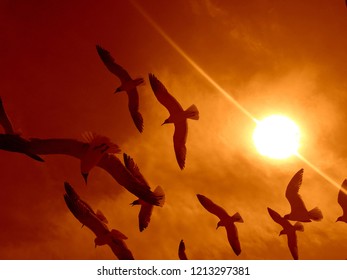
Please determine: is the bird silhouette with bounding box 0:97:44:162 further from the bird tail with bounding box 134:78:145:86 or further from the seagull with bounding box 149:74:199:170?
the seagull with bounding box 149:74:199:170

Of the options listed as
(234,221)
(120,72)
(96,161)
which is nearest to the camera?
(96,161)

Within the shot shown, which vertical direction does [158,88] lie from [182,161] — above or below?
above

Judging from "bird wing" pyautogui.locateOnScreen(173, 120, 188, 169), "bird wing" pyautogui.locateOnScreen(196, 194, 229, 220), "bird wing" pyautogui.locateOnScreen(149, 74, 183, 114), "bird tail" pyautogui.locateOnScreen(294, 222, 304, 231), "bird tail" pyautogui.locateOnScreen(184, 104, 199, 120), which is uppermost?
"bird wing" pyautogui.locateOnScreen(149, 74, 183, 114)

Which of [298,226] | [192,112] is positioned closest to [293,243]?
[298,226]

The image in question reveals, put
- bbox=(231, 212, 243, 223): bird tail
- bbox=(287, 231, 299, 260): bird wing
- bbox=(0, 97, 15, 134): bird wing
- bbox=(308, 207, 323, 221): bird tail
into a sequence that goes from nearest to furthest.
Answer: bbox=(0, 97, 15, 134): bird wing, bbox=(308, 207, 323, 221): bird tail, bbox=(287, 231, 299, 260): bird wing, bbox=(231, 212, 243, 223): bird tail

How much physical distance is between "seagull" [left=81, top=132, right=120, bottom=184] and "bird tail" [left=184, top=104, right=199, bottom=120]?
2.76 metres

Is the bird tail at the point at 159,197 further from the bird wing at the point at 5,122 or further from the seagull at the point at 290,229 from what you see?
the seagull at the point at 290,229

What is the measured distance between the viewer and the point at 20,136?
11938 mm

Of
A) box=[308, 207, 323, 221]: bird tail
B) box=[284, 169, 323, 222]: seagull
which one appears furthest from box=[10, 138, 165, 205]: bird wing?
box=[308, 207, 323, 221]: bird tail

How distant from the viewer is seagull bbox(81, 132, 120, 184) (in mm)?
11500

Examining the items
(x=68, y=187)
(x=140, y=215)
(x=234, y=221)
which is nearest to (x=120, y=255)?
(x=140, y=215)

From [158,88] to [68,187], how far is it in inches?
158

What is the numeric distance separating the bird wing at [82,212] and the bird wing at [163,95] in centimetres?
386
